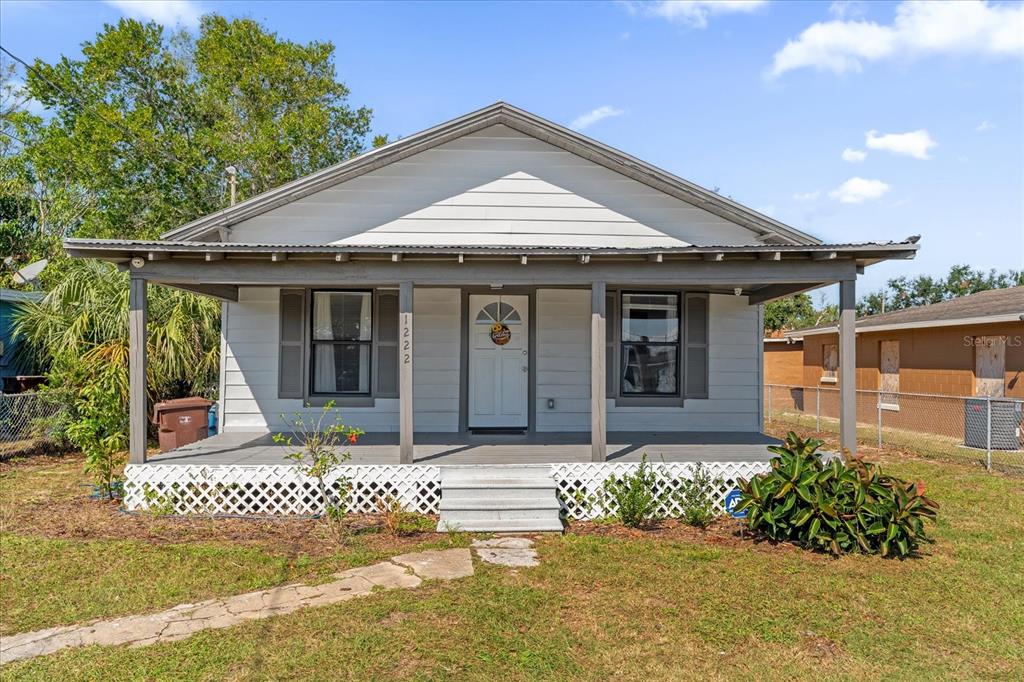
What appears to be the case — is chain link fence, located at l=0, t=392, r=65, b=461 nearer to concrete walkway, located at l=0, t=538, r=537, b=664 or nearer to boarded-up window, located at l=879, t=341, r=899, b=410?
concrete walkway, located at l=0, t=538, r=537, b=664

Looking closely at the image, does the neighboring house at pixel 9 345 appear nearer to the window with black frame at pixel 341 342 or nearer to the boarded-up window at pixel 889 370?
the window with black frame at pixel 341 342

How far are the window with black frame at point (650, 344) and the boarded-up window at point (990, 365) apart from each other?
8.69 metres

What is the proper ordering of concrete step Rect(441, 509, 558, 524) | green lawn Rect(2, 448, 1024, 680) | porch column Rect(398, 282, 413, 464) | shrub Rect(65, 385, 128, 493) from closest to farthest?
green lawn Rect(2, 448, 1024, 680)
concrete step Rect(441, 509, 558, 524)
porch column Rect(398, 282, 413, 464)
shrub Rect(65, 385, 128, 493)

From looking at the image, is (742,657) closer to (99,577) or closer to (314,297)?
(99,577)

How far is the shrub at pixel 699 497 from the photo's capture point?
6.97 m

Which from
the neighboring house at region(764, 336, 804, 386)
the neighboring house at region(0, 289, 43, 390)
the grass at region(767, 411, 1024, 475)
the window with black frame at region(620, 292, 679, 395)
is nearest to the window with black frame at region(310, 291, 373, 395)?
the window with black frame at region(620, 292, 679, 395)

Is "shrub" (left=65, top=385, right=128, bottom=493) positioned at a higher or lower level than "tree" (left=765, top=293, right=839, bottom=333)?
lower

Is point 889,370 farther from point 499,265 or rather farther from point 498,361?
point 499,265

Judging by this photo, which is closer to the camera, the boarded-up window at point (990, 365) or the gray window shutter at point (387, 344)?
the gray window shutter at point (387, 344)

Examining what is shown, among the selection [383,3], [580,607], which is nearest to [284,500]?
[580,607]

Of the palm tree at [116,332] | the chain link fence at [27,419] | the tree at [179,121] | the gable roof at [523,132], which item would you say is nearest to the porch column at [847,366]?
the gable roof at [523,132]

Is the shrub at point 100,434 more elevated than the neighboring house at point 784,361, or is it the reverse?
the neighboring house at point 784,361

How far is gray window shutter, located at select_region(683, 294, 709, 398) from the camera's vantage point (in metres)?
9.77

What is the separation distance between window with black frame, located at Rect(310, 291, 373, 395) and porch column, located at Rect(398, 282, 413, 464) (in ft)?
7.59
